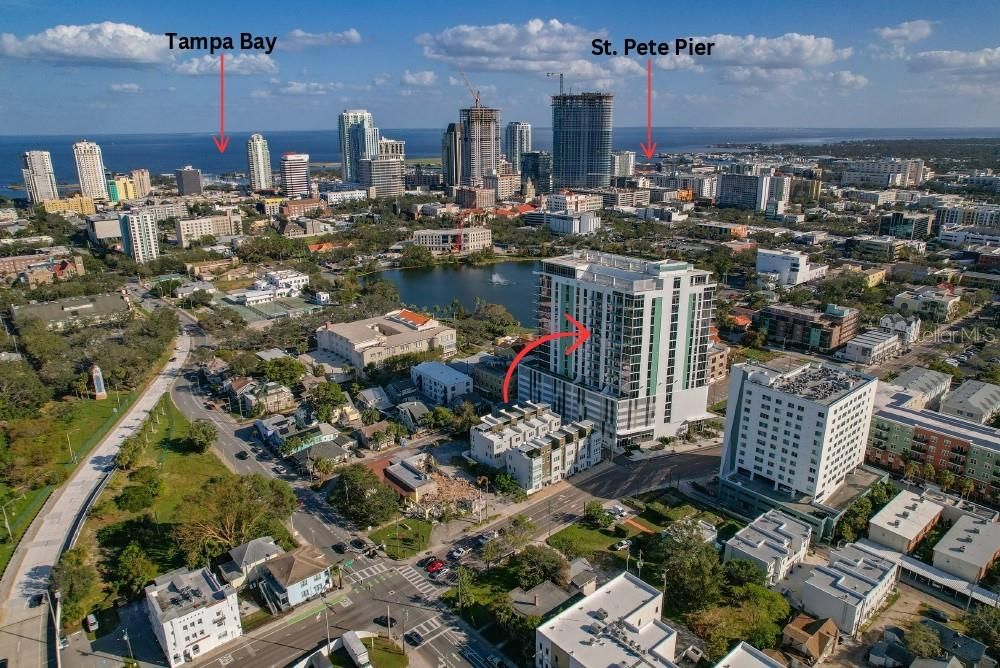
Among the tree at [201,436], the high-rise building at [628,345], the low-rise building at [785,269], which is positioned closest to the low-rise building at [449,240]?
the low-rise building at [785,269]

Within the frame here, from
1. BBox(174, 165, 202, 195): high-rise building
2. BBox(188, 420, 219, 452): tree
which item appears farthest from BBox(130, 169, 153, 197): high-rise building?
BBox(188, 420, 219, 452): tree

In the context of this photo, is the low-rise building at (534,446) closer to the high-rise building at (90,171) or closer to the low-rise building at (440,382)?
the low-rise building at (440,382)

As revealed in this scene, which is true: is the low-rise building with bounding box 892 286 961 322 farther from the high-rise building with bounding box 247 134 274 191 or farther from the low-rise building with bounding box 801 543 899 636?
the high-rise building with bounding box 247 134 274 191

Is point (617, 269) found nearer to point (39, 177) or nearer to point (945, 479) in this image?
point (945, 479)

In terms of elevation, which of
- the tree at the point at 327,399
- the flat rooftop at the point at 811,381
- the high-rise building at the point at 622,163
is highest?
the high-rise building at the point at 622,163

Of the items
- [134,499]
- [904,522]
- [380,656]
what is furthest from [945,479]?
[134,499]

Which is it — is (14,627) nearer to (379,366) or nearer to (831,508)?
(379,366)

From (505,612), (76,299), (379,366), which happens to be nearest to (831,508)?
(505,612)
